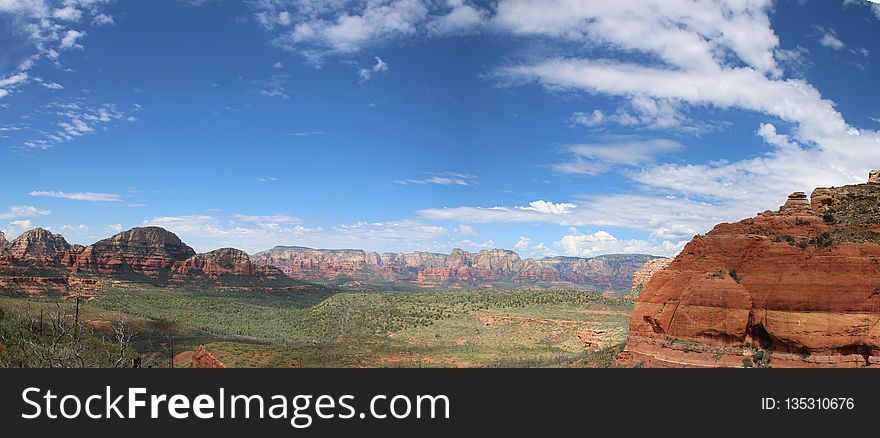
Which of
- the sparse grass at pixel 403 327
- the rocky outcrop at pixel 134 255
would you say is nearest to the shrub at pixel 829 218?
the sparse grass at pixel 403 327

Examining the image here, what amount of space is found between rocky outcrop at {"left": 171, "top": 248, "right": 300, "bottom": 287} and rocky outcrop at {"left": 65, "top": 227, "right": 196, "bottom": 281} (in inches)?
177

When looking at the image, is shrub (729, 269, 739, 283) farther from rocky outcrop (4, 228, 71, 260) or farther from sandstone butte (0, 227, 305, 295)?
rocky outcrop (4, 228, 71, 260)

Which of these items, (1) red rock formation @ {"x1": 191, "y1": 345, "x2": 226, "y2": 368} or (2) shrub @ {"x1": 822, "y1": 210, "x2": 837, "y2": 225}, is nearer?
(2) shrub @ {"x1": 822, "y1": 210, "x2": 837, "y2": 225}

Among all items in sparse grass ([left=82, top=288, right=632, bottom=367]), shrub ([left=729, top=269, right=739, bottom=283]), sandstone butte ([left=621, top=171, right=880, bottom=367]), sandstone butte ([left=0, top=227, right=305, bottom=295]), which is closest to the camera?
sandstone butte ([left=621, top=171, right=880, bottom=367])

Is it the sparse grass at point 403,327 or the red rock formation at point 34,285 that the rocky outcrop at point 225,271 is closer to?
the red rock formation at point 34,285

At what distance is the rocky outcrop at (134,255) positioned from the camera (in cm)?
14575

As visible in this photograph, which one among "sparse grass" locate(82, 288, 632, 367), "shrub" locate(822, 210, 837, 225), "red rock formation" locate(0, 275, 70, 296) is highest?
"shrub" locate(822, 210, 837, 225)

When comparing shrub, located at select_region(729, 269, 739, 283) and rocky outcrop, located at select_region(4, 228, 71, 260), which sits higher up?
rocky outcrop, located at select_region(4, 228, 71, 260)

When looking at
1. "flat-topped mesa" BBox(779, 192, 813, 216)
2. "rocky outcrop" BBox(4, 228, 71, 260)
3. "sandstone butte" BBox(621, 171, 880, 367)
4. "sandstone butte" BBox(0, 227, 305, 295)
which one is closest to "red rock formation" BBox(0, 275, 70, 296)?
"sandstone butte" BBox(0, 227, 305, 295)

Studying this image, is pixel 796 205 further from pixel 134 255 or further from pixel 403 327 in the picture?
pixel 134 255

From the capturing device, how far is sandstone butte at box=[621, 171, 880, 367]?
972 inches

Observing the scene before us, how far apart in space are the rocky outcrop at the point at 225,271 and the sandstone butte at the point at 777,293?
149 metres

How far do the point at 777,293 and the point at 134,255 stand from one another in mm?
167730

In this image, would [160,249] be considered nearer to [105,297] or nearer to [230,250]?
[230,250]
